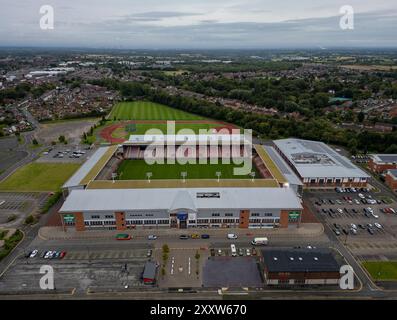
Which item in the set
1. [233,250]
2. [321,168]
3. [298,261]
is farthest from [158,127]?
[298,261]

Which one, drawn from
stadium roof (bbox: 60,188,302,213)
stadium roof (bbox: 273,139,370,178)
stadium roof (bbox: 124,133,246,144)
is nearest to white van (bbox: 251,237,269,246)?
stadium roof (bbox: 60,188,302,213)

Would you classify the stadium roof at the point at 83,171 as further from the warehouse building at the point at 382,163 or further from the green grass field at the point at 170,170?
the warehouse building at the point at 382,163

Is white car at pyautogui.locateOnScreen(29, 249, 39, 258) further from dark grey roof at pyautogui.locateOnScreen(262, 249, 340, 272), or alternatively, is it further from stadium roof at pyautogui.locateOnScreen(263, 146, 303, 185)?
stadium roof at pyautogui.locateOnScreen(263, 146, 303, 185)

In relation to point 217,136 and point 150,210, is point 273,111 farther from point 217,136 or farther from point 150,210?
point 150,210

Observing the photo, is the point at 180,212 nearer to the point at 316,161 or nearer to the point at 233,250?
the point at 233,250

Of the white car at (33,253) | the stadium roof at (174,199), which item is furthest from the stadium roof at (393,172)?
the white car at (33,253)
